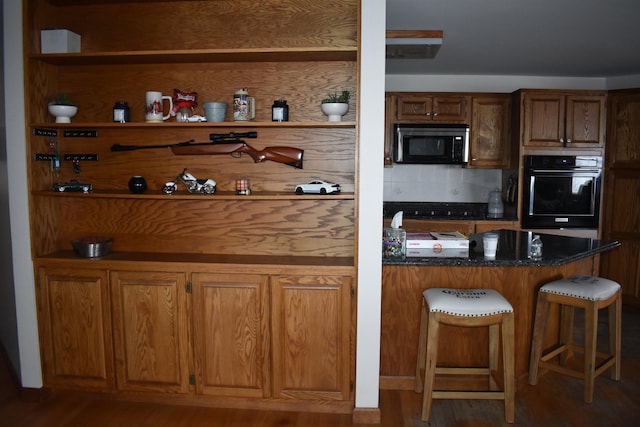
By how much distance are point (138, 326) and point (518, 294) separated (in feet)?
7.09

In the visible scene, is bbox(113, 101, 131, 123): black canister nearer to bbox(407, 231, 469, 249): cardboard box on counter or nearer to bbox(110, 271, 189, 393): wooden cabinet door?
bbox(110, 271, 189, 393): wooden cabinet door

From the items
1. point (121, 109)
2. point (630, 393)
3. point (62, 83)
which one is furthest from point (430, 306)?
point (62, 83)

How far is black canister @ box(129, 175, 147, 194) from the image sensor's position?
266 cm

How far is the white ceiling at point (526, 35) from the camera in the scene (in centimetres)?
275

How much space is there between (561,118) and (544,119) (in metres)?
0.15

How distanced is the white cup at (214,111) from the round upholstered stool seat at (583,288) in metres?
2.04

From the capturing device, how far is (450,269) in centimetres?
276

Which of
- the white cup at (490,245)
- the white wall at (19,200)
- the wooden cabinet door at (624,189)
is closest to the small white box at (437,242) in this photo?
the white cup at (490,245)

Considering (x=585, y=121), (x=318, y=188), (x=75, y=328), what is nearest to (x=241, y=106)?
(x=318, y=188)

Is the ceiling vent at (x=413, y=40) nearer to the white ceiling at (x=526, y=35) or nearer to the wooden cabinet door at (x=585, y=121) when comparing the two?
the white ceiling at (x=526, y=35)

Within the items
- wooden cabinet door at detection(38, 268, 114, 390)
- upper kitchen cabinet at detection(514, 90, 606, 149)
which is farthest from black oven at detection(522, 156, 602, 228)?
wooden cabinet door at detection(38, 268, 114, 390)

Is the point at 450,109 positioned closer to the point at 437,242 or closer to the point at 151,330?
the point at 437,242

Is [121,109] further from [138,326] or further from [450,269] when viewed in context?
[450,269]

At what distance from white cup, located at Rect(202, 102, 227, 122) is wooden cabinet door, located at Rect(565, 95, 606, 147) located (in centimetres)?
338
